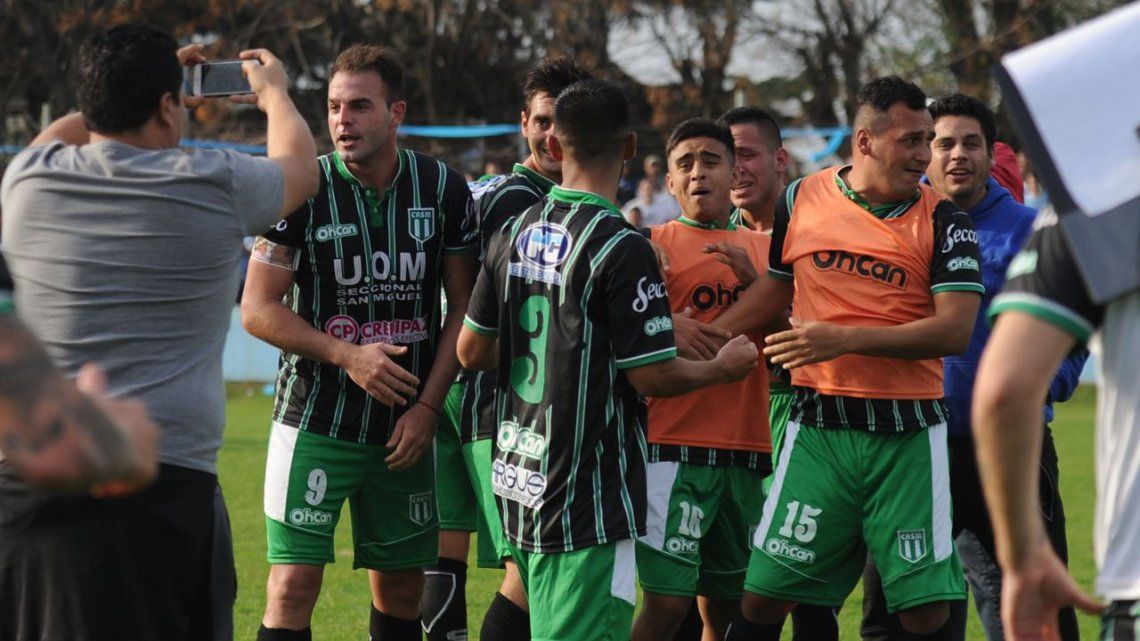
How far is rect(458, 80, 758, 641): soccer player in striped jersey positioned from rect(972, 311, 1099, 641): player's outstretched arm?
1.78 m

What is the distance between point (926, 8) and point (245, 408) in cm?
1726

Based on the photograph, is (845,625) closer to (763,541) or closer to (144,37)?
(763,541)

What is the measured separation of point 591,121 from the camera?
4.52m

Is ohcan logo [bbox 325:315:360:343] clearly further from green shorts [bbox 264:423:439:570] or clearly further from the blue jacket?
the blue jacket

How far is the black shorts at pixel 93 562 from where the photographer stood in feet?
11.7

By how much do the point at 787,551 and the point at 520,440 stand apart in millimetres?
1295

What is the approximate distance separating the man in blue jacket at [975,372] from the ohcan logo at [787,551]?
59cm

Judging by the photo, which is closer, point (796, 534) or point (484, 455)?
point (796, 534)

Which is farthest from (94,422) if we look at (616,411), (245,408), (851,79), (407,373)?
(851,79)

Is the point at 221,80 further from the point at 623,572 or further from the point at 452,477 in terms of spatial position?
the point at 452,477

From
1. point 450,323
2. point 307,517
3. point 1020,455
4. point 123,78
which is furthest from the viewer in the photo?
point 450,323

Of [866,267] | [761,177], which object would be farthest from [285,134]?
[761,177]

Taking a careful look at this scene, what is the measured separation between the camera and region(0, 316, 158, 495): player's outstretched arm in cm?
231

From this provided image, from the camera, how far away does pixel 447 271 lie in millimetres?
5594
